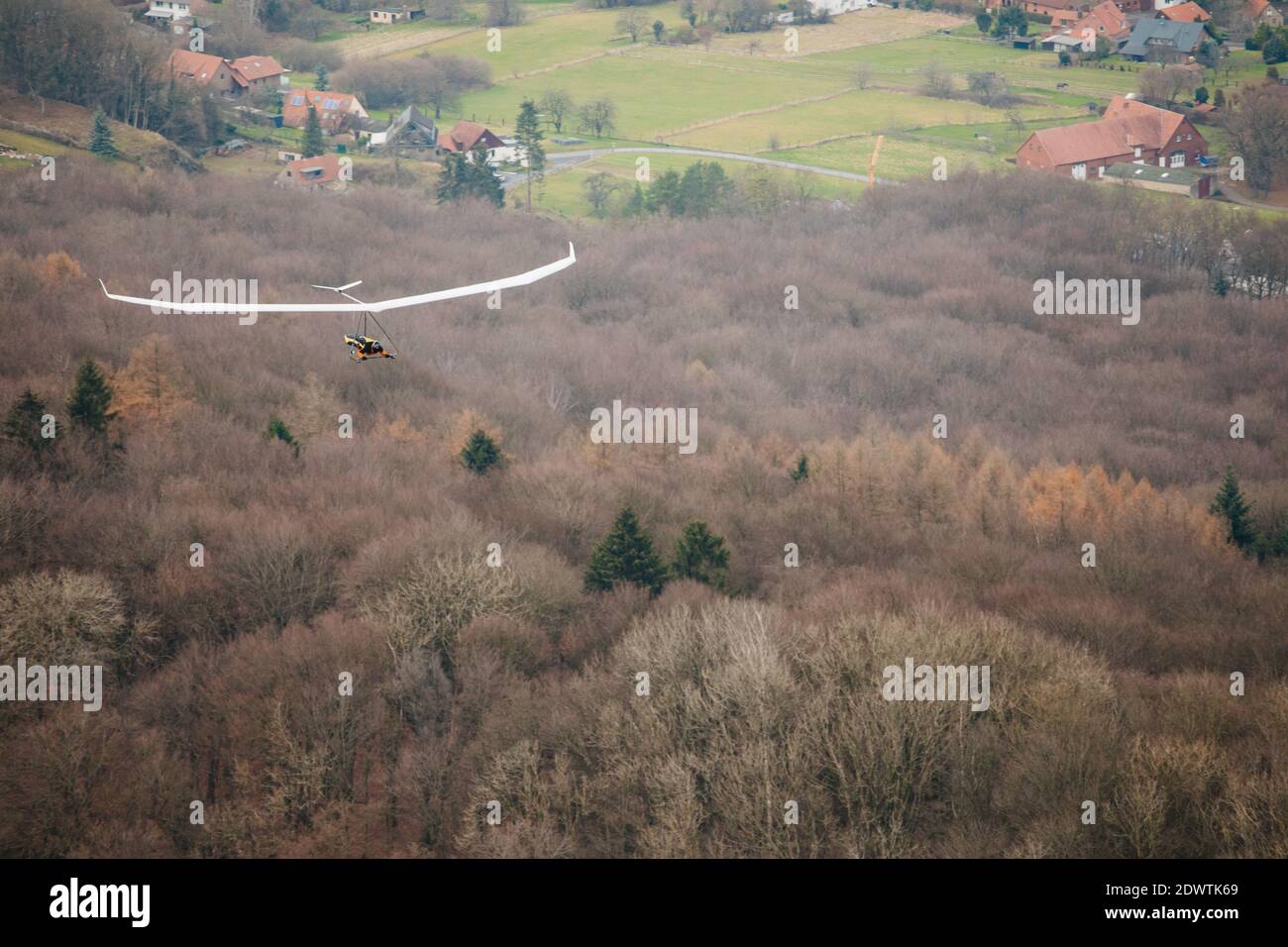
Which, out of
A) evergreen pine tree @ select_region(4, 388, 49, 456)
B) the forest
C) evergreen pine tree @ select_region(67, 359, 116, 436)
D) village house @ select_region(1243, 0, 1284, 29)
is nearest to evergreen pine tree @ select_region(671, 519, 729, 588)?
the forest

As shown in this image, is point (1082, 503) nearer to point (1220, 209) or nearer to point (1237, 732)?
point (1237, 732)

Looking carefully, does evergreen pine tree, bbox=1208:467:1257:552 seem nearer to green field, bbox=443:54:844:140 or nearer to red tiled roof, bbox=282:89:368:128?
green field, bbox=443:54:844:140

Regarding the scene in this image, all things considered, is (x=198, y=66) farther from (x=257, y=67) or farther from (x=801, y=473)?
(x=801, y=473)

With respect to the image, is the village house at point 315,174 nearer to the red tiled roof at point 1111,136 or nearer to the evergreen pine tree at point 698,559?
the red tiled roof at point 1111,136

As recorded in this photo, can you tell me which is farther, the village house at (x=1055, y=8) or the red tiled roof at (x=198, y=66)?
the village house at (x=1055, y=8)

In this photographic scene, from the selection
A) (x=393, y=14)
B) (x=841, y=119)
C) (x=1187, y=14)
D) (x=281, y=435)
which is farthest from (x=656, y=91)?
(x=281, y=435)

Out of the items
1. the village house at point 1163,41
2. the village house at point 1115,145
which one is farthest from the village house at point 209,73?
the village house at point 1163,41
